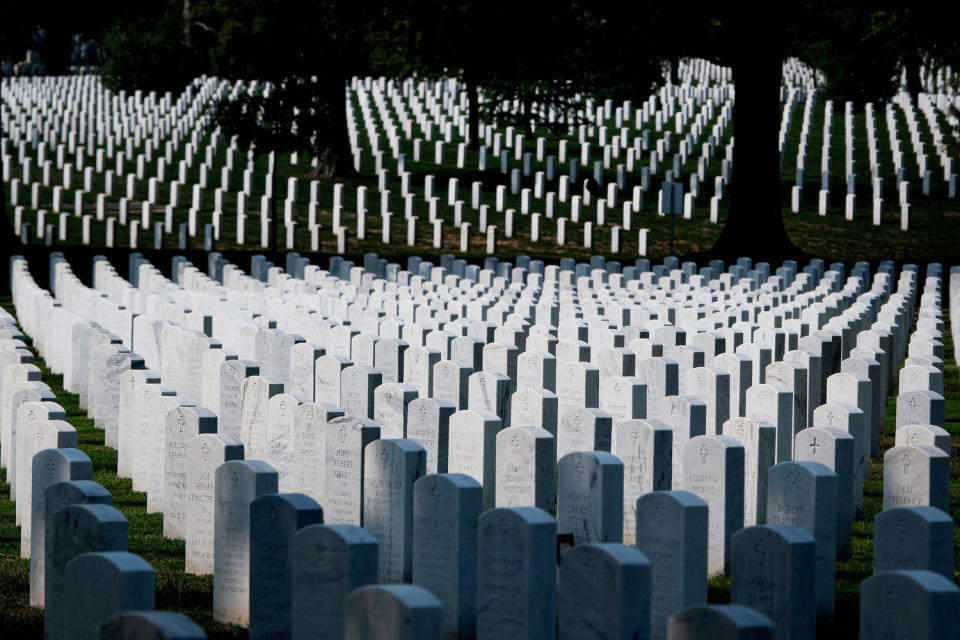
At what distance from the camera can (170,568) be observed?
679cm

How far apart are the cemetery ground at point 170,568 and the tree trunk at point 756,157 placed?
13606mm

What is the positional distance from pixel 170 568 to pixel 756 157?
59.6 ft

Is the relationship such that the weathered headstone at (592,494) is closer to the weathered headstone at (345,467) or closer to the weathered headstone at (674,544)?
the weathered headstone at (674,544)

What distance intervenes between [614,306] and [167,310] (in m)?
3.89

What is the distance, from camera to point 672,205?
22.0m

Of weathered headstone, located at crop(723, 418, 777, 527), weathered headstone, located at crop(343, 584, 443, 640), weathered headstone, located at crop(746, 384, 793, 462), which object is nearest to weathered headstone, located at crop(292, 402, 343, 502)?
weathered headstone, located at crop(723, 418, 777, 527)

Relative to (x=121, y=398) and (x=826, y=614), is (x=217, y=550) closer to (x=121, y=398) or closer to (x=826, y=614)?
(x=826, y=614)

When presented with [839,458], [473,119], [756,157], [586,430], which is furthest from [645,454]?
[473,119]

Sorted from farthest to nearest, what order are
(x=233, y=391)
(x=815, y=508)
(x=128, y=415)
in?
(x=233, y=391)
(x=128, y=415)
(x=815, y=508)

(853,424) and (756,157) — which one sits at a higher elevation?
(756,157)

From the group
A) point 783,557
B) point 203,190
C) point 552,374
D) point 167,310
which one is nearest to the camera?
point 783,557

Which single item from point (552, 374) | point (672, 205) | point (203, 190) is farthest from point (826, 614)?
point (203, 190)

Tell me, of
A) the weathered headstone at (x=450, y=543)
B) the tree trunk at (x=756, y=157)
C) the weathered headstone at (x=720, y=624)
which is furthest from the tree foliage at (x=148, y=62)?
the weathered headstone at (x=720, y=624)

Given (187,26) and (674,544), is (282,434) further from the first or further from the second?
(187,26)
